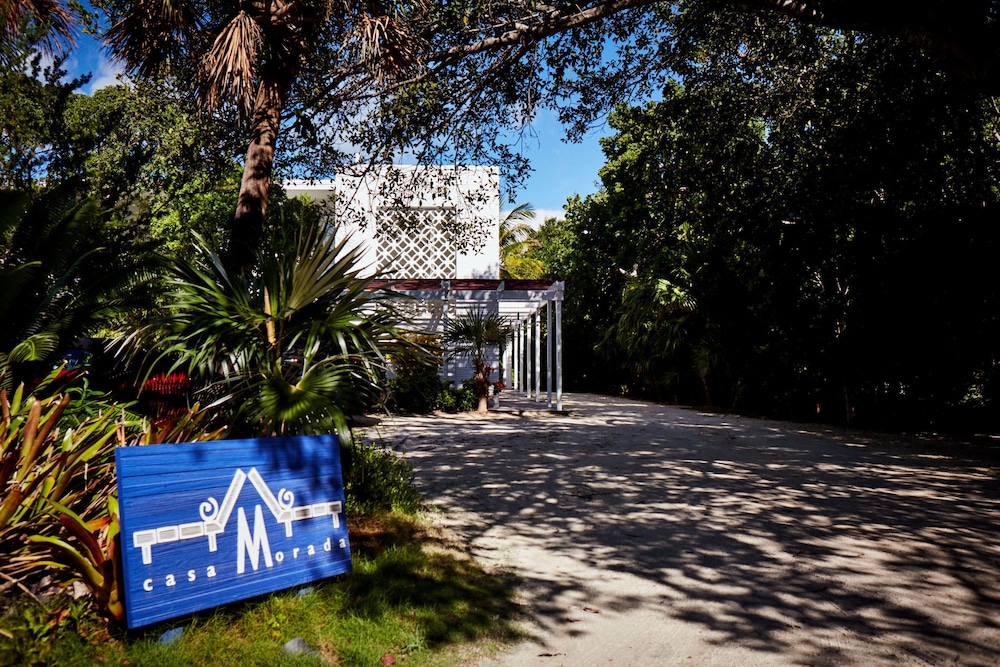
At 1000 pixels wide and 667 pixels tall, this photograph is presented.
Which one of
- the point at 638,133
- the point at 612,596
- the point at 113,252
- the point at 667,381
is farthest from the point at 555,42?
the point at 667,381

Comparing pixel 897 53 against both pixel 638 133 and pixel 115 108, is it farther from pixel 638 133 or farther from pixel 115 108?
pixel 115 108

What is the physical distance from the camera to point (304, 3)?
596 centimetres

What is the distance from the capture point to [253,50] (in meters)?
5.19

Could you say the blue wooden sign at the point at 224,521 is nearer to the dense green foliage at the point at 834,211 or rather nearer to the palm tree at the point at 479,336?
the dense green foliage at the point at 834,211

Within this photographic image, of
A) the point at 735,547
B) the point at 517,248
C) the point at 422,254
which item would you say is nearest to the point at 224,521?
the point at 735,547

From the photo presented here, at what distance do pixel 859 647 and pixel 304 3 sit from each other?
596 cm

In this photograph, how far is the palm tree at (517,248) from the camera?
2947cm

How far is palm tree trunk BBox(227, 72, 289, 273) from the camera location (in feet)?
18.5

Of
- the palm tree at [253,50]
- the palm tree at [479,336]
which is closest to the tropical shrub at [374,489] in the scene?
the palm tree at [253,50]

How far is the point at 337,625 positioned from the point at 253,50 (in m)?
3.98

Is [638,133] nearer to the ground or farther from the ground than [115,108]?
nearer to the ground

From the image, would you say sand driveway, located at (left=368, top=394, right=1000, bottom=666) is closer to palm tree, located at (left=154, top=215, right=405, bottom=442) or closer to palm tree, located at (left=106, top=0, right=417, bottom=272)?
palm tree, located at (left=154, top=215, right=405, bottom=442)

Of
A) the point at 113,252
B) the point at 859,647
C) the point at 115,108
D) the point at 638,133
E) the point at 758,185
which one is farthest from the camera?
the point at 115,108

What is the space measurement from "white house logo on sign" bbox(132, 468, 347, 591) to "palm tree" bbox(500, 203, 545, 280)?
21881 millimetres
